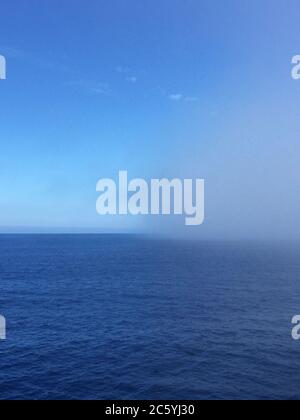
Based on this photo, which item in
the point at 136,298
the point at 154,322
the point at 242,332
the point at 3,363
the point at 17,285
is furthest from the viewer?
the point at 17,285

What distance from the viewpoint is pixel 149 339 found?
47750mm

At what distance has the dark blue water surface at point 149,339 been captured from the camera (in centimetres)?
3462

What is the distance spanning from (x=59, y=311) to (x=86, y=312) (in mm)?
5317

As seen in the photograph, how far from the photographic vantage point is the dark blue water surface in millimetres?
34625

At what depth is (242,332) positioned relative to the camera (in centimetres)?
5100

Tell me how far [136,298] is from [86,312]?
45.7 ft

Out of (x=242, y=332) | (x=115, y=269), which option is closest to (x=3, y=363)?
(x=242, y=332)

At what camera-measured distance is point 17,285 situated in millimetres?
85875
